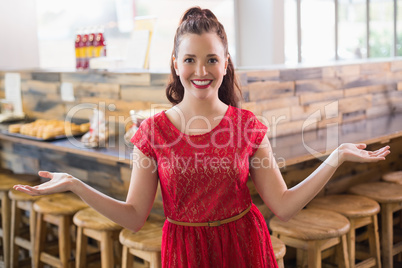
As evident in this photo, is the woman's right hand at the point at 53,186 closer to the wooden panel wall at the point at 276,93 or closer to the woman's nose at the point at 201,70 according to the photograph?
the woman's nose at the point at 201,70

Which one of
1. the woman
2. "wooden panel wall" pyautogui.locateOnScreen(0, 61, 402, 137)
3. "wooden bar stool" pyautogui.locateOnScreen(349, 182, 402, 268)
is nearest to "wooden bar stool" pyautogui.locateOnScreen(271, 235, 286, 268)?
the woman

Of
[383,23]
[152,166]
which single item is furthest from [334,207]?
[383,23]

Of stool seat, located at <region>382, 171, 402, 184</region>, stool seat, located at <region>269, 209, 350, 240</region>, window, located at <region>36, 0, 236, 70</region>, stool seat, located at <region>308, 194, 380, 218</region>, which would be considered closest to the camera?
stool seat, located at <region>269, 209, 350, 240</region>

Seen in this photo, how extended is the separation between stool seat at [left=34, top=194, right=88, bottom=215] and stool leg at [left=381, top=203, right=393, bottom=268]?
170 cm

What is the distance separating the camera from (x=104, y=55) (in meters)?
3.53

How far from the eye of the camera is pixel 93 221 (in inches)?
102

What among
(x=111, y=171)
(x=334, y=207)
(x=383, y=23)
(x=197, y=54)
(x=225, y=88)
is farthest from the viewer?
(x=383, y=23)

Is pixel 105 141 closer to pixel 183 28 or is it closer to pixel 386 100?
pixel 183 28

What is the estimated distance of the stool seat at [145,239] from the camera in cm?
221

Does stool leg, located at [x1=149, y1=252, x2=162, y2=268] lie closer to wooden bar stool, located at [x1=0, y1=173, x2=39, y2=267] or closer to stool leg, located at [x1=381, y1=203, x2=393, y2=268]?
stool leg, located at [x1=381, y1=203, x2=393, y2=268]

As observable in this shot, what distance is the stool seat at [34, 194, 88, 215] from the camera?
114 inches

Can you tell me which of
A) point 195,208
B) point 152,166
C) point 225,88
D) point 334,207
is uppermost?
point 225,88

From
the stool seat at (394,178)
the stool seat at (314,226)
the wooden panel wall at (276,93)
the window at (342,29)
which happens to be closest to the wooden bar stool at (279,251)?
the stool seat at (314,226)

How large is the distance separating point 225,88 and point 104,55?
6.81 ft
